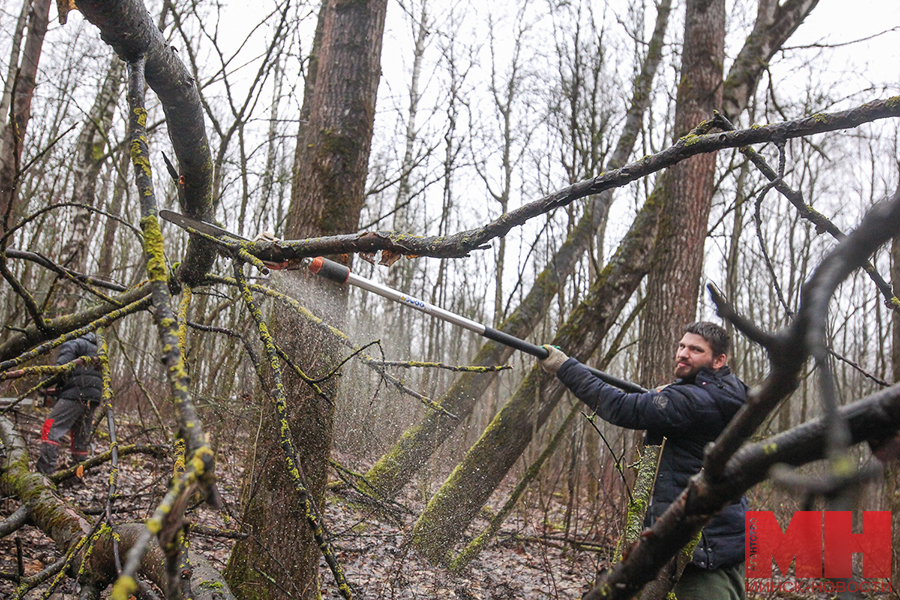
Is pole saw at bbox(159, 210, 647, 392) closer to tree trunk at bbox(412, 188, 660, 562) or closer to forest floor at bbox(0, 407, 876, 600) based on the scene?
forest floor at bbox(0, 407, 876, 600)

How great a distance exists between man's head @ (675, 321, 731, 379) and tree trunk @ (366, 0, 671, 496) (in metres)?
3.16

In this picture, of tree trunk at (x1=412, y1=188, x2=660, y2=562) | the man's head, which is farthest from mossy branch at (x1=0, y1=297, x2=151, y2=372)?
tree trunk at (x1=412, y1=188, x2=660, y2=562)

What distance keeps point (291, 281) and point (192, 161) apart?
1054mm

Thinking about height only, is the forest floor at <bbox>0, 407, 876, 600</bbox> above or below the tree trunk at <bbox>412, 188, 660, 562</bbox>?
below

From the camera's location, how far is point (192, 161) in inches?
71.1

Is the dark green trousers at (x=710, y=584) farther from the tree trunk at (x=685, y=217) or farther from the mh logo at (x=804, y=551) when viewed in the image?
the tree trunk at (x=685, y=217)

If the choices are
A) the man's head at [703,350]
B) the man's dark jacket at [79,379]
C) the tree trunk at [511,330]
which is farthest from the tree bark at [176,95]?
the man's dark jacket at [79,379]

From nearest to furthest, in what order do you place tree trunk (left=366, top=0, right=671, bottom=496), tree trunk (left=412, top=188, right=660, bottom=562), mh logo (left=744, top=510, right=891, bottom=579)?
1. mh logo (left=744, top=510, right=891, bottom=579)
2. tree trunk (left=412, top=188, right=660, bottom=562)
3. tree trunk (left=366, top=0, right=671, bottom=496)

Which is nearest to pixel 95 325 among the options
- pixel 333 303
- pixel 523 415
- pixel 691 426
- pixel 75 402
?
pixel 333 303

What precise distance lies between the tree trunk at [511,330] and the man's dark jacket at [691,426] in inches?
121

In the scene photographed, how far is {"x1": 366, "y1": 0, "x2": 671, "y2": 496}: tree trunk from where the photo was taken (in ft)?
19.3

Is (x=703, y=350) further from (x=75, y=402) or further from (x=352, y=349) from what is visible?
(x=75, y=402)

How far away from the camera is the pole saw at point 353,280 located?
1889 millimetres

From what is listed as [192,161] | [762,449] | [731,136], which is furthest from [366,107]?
[762,449]
